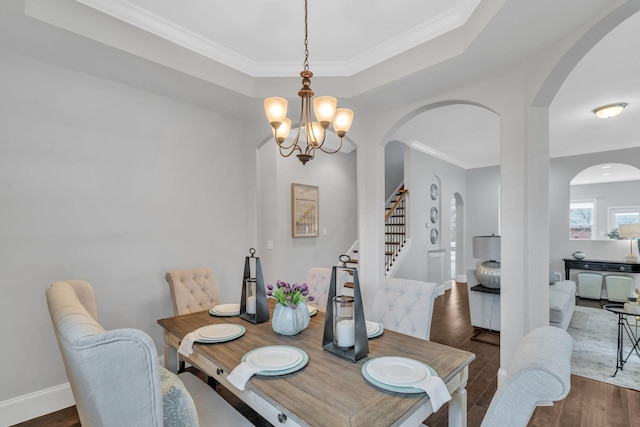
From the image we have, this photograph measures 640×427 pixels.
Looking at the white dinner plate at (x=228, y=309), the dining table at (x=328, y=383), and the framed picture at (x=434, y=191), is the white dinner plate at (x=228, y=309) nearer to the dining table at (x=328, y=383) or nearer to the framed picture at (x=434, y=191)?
the dining table at (x=328, y=383)

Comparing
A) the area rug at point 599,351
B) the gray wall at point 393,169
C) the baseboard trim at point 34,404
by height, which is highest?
the gray wall at point 393,169

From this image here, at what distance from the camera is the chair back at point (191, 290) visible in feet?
8.40

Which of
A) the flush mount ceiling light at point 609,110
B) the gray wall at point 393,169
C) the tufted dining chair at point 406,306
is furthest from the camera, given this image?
the gray wall at point 393,169

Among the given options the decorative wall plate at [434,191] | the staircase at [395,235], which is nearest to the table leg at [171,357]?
the staircase at [395,235]

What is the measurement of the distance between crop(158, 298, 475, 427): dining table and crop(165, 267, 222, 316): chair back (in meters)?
0.61

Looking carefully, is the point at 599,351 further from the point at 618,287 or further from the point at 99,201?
the point at 99,201

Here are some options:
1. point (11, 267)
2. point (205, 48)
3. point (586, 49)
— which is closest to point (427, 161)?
point (586, 49)

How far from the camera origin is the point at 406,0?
2.16 m

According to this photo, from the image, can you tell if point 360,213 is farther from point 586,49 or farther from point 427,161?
point 427,161

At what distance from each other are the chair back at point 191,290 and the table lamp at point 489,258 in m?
3.13

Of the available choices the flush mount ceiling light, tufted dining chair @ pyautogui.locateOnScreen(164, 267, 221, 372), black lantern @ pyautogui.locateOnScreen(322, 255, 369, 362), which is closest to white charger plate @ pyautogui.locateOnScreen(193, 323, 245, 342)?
black lantern @ pyautogui.locateOnScreen(322, 255, 369, 362)

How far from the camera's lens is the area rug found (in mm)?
2857

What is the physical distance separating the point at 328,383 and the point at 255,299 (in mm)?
945

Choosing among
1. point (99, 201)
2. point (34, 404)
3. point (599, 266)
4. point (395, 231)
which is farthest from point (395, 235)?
point (34, 404)
